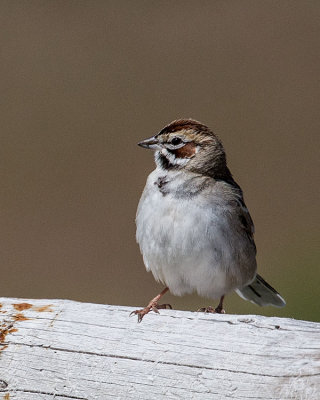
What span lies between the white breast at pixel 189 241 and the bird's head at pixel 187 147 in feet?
0.20

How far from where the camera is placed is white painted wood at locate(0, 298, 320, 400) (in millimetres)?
1939

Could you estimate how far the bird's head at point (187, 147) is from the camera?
303 centimetres

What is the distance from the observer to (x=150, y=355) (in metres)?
2.09

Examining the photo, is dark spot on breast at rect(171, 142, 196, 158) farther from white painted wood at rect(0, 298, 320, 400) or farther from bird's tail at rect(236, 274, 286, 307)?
white painted wood at rect(0, 298, 320, 400)

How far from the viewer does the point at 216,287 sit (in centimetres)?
312

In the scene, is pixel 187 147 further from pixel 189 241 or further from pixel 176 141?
pixel 189 241

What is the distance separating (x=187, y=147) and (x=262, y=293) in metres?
0.67

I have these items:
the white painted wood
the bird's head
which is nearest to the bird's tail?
the bird's head

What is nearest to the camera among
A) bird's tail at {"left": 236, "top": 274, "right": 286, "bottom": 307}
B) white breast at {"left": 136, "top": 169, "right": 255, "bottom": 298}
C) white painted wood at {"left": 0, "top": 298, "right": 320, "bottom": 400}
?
white painted wood at {"left": 0, "top": 298, "right": 320, "bottom": 400}

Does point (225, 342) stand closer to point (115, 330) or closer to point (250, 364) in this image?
point (250, 364)

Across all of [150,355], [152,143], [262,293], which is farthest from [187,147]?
Answer: [150,355]

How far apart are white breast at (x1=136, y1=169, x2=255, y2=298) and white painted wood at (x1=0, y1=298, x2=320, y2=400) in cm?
73

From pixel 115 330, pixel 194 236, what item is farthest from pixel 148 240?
pixel 115 330

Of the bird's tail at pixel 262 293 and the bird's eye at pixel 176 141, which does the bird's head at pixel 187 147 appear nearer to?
the bird's eye at pixel 176 141
